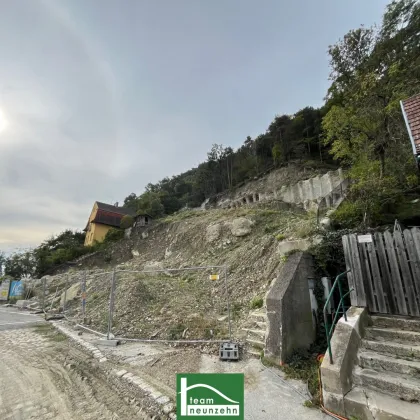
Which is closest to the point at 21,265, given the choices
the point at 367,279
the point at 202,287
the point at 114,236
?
the point at 114,236

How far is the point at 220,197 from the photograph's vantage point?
3678cm

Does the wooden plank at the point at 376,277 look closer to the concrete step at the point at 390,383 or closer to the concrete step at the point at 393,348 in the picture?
the concrete step at the point at 393,348

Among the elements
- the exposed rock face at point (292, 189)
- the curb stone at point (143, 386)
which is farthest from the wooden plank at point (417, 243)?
the exposed rock face at point (292, 189)

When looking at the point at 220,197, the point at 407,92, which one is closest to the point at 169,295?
the point at 407,92

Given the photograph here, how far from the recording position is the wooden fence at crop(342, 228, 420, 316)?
162 inches

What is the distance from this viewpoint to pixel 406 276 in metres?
4.18

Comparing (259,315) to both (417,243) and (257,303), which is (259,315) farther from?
(417,243)

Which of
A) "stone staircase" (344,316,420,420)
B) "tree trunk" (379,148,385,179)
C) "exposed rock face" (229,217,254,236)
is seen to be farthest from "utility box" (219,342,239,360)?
"tree trunk" (379,148,385,179)

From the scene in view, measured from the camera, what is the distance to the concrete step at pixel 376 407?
2523 mm

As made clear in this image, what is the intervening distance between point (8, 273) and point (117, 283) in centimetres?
3771

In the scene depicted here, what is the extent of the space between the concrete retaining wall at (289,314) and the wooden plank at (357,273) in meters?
0.96

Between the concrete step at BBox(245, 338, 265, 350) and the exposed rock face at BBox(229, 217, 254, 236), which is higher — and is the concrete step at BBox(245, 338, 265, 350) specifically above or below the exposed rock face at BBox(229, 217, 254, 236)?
below

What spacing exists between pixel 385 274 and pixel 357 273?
1.51 ft

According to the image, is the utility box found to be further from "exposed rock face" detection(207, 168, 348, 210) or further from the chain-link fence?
"exposed rock face" detection(207, 168, 348, 210)
